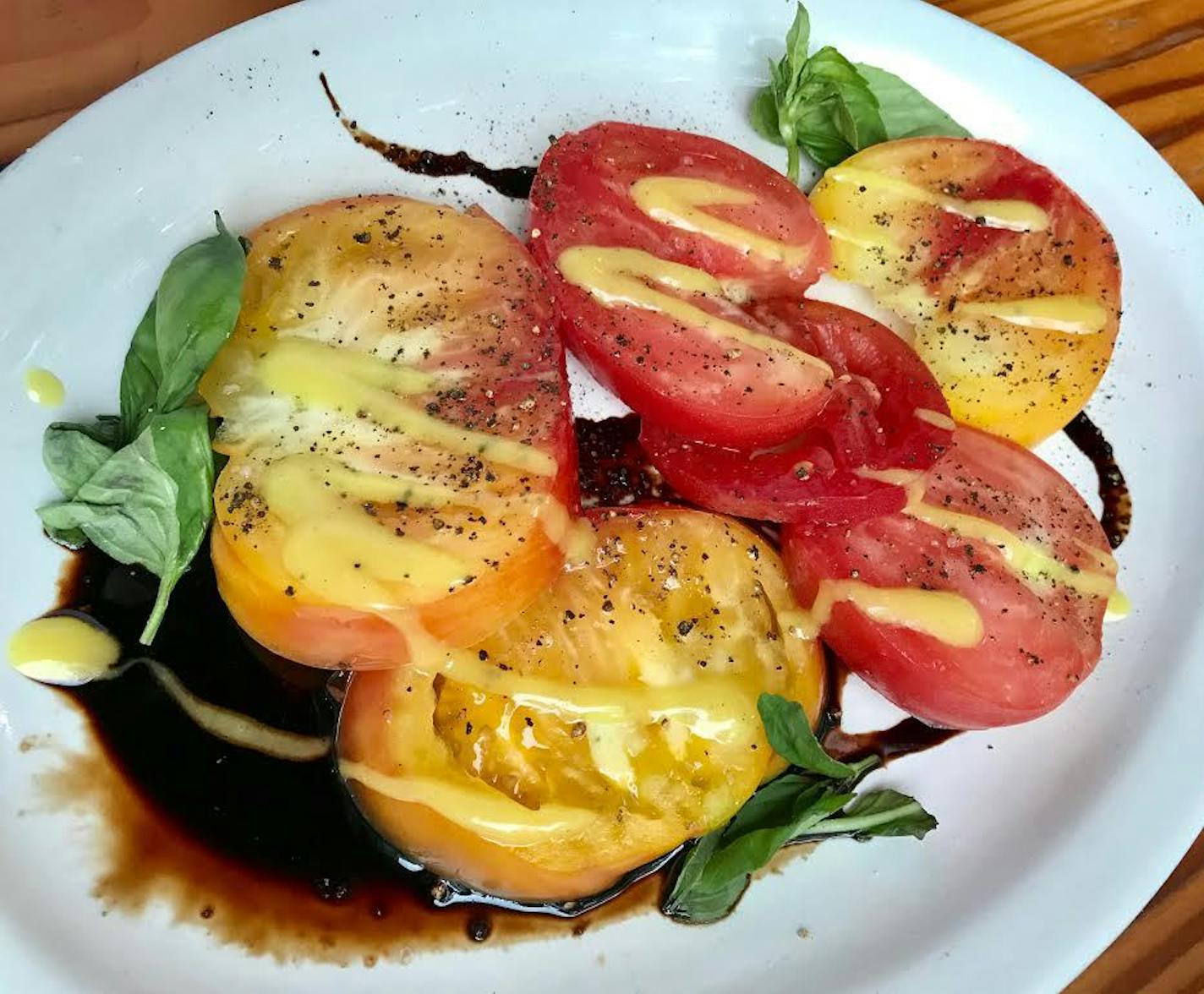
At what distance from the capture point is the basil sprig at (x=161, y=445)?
4.24ft

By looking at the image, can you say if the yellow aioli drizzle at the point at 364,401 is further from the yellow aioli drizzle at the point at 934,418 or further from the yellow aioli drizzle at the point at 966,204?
the yellow aioli drizzle at the point at 966,204

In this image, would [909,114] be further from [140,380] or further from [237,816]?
[237,816]

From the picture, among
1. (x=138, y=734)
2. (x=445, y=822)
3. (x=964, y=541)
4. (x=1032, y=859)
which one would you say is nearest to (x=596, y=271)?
(x=964, y=541)

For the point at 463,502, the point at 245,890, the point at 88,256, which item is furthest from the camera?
the point at 88,256

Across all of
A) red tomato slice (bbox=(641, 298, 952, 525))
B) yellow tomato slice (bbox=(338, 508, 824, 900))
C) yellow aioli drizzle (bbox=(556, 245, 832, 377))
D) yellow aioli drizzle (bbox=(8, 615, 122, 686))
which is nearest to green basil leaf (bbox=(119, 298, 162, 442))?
yellow aioli drizzle (bbox=(8, 615, 122, 686))

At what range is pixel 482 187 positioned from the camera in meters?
1.63

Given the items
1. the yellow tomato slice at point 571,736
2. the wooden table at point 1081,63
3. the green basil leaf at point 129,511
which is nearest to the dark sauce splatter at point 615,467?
the yellow tomato slice at point 571,736

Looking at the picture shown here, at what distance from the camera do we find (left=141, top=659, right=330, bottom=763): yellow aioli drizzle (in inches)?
55.7

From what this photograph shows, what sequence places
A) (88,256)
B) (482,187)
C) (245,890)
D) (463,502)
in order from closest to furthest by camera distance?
1. (463,502)
2. (245,890)
3. (88,256)
4. (482,187)

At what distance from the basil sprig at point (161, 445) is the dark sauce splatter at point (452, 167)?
1.10 feet

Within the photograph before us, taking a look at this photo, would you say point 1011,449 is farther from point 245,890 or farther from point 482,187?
point 245,890

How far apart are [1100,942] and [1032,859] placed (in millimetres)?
124

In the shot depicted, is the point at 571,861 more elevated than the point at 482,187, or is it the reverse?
the point at 482,187

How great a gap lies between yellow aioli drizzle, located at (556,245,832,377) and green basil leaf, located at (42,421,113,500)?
65 centimetres
